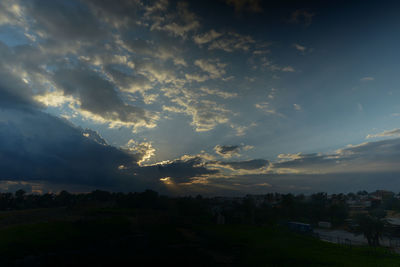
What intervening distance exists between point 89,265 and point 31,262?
44.0 feet

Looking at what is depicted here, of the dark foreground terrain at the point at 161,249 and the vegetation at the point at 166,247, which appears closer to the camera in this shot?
the dark foreground terrain at the point at 161,249

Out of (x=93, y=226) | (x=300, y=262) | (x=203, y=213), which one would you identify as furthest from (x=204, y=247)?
(x=203, y=213)

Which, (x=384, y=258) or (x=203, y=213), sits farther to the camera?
(x=203, y=213)

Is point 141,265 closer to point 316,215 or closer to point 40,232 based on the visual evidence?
point 40,232

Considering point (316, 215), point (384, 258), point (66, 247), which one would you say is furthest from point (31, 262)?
point (316, 215)

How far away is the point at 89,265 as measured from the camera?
138ft

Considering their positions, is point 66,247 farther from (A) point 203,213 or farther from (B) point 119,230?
(A) point 203,213

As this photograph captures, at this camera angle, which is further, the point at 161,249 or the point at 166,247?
the point at 166,247

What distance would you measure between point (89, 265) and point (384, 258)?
175ft

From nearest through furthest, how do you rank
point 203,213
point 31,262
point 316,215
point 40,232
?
point 31,262 → point 40,232 → point 316,215 → point 203,213

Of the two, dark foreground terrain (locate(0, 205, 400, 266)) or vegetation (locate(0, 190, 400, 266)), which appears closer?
dark foreground terrain (locate(0, 205, 400, 266))

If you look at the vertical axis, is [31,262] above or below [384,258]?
below

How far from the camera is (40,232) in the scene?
63594 mm

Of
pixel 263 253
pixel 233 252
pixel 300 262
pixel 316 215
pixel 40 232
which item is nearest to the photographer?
pixel 300 262
